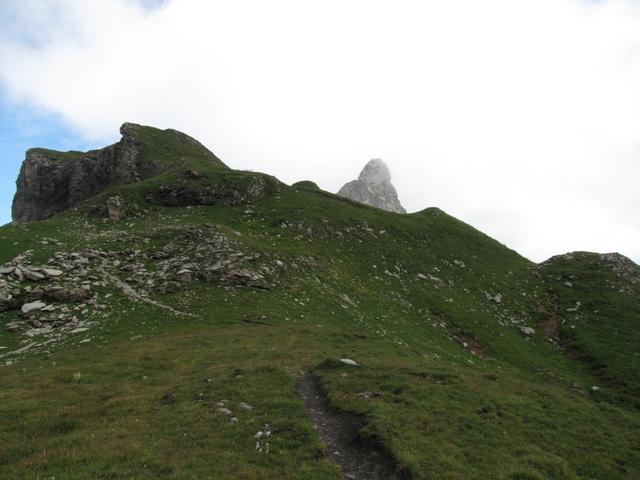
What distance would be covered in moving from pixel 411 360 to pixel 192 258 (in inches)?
1014

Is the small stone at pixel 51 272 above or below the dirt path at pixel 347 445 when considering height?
above

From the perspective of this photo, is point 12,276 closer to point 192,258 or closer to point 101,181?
point 192,258

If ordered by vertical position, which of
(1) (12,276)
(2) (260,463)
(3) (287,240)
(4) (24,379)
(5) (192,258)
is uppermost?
(3) (287,240)

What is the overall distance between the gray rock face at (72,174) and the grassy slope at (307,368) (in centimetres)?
3179

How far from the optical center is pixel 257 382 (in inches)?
966

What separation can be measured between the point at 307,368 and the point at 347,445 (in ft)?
33.2

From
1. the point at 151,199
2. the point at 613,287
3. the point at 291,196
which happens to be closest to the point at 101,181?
the point at 151,199

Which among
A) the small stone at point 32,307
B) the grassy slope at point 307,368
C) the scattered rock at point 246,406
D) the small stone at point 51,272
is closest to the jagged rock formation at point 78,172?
the grassy slope at point 307,368

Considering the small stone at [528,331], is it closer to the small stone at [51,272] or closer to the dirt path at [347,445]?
the dirt path at [347,445]

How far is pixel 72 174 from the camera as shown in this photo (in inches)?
4090

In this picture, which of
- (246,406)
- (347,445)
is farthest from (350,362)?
(347,445)

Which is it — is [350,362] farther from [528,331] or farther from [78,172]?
[78,172]

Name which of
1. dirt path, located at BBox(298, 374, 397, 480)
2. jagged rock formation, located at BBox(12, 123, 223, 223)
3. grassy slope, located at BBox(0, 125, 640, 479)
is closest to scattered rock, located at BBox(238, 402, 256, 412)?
grassy slope, located at BBox(0, 125, 640, 479)

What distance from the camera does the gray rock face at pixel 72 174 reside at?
88.6 meters
